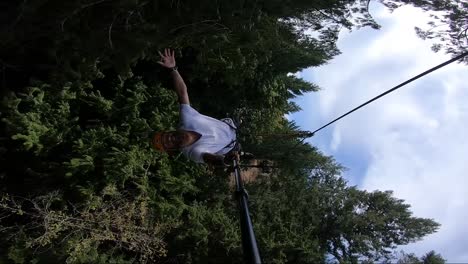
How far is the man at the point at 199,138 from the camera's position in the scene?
4.94 metres

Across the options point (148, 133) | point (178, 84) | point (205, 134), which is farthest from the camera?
point (148, 133)

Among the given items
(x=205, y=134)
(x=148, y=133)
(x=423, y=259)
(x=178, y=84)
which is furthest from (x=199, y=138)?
(x=423, y=259)

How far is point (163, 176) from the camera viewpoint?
1143 centimetres

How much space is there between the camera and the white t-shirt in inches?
200

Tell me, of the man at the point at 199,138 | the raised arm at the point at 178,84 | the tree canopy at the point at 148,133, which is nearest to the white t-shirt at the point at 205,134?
the man at the point at 199,138

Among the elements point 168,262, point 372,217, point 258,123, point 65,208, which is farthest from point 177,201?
point 372,217

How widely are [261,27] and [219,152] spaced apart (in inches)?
137

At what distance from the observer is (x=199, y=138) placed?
16.8 feet

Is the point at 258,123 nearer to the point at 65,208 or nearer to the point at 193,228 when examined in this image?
the point at 193,228

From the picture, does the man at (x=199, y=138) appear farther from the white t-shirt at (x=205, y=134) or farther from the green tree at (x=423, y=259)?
the green tree at (x=423, y=259)

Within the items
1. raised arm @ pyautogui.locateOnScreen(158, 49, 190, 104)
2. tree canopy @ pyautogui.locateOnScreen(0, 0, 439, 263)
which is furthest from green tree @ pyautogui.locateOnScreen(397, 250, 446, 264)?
raised arm @ pyautogui.locateOnScreen(158, 49, 190, 104)

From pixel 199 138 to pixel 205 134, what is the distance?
5.6 inches

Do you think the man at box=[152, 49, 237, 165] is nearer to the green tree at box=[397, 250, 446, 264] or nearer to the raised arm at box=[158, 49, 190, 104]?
the raised arm at box=[158, 49, 190, 104]

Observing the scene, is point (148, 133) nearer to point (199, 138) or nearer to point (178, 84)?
point (178, 84)
